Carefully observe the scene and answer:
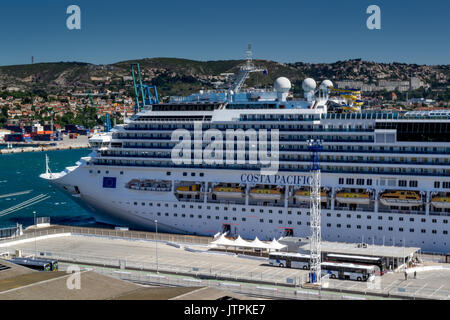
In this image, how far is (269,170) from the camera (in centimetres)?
4434

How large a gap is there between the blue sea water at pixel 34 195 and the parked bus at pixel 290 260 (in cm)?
2085

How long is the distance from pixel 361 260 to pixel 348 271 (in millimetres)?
1812

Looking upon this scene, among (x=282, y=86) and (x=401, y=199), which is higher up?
(x=282, y=86)

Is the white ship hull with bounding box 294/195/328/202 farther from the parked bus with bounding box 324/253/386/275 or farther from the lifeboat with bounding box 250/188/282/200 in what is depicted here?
the parked bus with bounding box 324/253/386/275

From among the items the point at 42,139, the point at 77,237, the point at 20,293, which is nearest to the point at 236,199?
the point at 77,237

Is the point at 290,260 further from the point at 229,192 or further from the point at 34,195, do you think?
the point at 34,195

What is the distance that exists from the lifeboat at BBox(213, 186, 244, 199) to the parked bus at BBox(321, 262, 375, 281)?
10.7 meters

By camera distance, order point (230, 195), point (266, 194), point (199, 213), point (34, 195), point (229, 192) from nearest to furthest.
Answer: point (266, 194) → point (229, 192) → point (230, 195) → point (199, 213) → point (34, 195)

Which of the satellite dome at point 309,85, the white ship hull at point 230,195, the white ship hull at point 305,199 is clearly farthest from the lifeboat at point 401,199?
the satellite dome at point 309,85

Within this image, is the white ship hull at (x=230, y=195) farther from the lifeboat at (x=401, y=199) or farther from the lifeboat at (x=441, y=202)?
the lifeboat at (x=441, y=202)

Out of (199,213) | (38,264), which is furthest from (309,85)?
(38,264)

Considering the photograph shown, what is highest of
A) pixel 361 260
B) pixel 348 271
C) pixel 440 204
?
pixel 440 204

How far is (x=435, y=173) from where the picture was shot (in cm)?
4050
